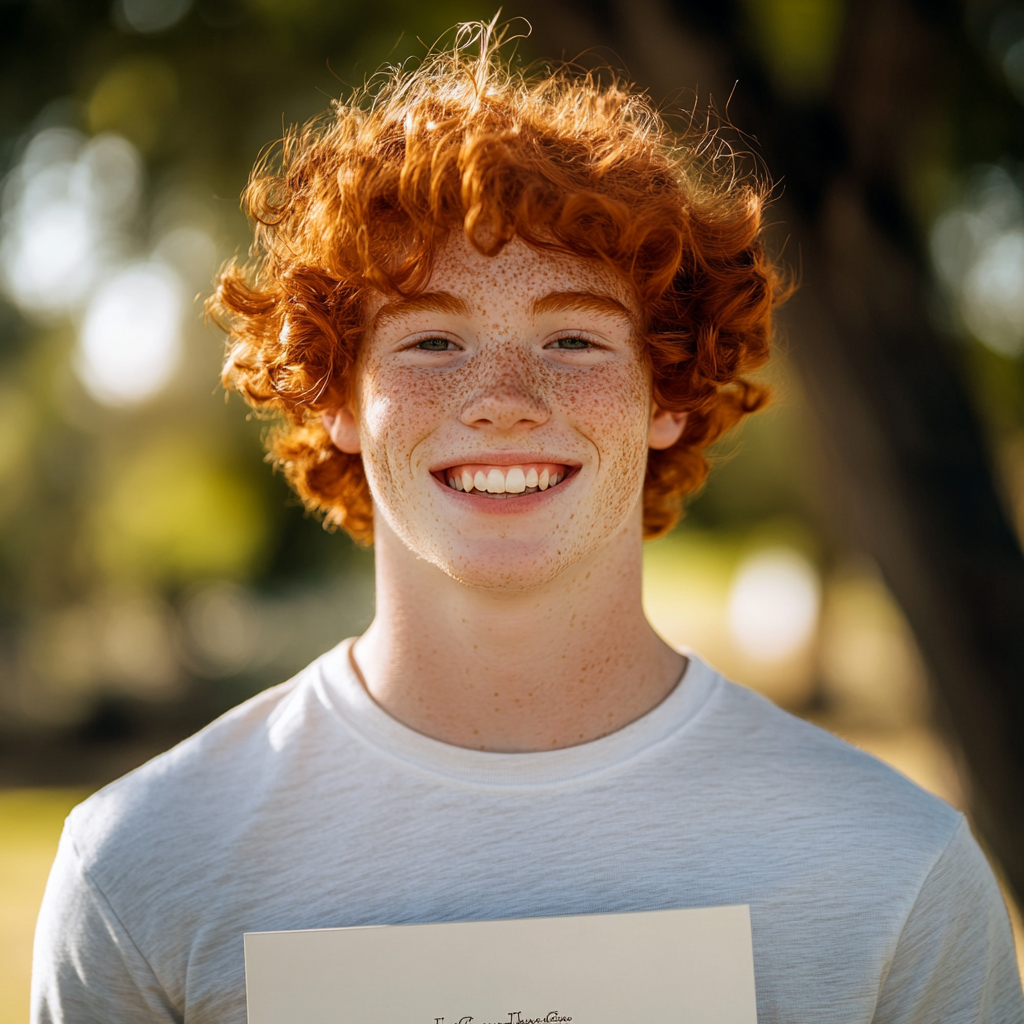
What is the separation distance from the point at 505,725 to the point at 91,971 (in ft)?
2.45

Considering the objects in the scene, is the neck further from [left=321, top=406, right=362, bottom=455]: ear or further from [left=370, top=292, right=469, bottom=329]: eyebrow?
[left=370, top=292, right=469, bottom=329]: eyebrow

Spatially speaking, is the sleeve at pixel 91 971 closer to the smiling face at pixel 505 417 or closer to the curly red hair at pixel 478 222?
the smiling face at pixel 505 417

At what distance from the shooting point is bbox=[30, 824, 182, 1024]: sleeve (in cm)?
160

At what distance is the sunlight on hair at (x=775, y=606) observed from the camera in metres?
14.9

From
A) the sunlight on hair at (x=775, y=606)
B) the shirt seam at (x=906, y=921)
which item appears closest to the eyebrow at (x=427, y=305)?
the shirt seam at (x=906, y=921)

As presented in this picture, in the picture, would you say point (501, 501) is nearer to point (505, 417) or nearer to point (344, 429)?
A: point (505, 417)

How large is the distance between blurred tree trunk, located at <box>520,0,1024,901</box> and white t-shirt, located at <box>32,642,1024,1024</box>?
147 cm

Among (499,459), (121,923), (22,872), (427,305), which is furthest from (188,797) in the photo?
(22,872)

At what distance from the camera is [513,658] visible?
5.59 feet

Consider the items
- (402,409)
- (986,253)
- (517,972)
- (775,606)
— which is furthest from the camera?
(775,606)

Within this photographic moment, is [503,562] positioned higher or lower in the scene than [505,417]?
lower

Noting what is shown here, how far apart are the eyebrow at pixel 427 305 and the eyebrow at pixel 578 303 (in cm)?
12

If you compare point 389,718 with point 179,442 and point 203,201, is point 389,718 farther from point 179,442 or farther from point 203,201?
point 179,442

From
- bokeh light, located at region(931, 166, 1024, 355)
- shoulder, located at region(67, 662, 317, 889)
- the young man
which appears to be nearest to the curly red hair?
the young man
